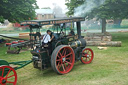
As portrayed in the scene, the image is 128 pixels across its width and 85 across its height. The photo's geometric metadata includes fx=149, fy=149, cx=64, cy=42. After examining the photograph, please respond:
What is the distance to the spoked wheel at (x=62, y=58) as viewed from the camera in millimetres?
5295

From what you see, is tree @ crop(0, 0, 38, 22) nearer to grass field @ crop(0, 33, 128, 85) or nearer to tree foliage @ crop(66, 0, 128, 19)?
tree foliage @ crop(66, 0, 128, 19)

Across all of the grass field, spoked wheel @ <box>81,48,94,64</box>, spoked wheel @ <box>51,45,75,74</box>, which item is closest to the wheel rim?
spoked wheel @ <box>51,45,75,74</box>

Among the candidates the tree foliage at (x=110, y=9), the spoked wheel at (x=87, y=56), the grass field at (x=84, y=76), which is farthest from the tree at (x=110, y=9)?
the grass field at (x=84, y=76)

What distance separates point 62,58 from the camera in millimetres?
5723

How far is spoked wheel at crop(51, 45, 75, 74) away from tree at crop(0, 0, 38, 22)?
29.1ft

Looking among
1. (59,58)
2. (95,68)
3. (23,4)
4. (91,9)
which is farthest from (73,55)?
(23,4)

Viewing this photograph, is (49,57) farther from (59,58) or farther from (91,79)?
(91,79)

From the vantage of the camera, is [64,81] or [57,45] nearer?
[64,81]

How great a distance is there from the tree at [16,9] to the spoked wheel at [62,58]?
349 inches

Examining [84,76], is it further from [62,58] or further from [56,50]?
[56,50]

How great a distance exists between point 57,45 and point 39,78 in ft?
4.72

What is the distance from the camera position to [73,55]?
6094 mm

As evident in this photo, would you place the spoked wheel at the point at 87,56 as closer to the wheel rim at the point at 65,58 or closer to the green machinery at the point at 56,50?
→ the green machinery at the point at 56,50

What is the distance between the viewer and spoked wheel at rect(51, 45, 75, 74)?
5295 mm
